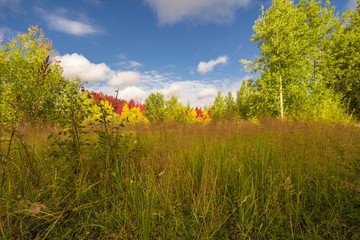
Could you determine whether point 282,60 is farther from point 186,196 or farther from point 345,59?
point 186,196

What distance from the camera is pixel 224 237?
1300mm

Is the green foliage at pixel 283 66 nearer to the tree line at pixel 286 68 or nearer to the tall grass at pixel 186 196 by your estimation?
the tree line at pixel 286 68

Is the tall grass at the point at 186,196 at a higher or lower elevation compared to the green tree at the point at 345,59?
lower

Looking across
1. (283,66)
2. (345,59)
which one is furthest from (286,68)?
(345,59)

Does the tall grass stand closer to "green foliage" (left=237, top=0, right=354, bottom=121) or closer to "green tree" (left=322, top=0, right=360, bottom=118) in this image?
"green foliage" (left=237, top=0, right=354, bottom=121)

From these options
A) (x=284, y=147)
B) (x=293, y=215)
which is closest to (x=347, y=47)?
(x=284, y=147)

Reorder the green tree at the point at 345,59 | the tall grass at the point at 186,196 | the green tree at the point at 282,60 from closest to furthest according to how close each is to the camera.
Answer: the tall grass at the point at 186,196
the green tree at the point at 282,60
the green tree at the point at 345,59

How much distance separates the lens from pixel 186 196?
1625 millimetres

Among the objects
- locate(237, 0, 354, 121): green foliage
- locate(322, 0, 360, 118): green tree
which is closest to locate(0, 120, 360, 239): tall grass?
locate(237, 0, 354, 121): green foliage

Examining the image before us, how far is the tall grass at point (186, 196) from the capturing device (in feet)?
4.16

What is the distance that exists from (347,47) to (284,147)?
2078 cm

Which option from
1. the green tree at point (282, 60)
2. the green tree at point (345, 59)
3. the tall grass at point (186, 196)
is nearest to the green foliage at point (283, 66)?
the green tree at point (282, 60)

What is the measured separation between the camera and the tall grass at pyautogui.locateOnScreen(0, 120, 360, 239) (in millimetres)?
1269

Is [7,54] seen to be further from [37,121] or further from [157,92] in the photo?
[37,121]
